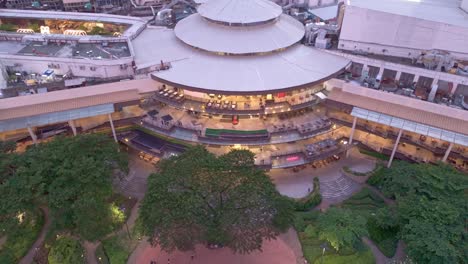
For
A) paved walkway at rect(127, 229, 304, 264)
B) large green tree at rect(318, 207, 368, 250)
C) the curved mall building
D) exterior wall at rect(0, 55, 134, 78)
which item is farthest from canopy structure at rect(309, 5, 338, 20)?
paved walkway at rect(127, 229, 304, 264)

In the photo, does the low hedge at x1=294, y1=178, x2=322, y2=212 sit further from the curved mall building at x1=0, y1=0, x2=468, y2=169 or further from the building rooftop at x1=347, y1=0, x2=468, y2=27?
the building rooftop at x1=347, y1=0, x2=468, y2=27

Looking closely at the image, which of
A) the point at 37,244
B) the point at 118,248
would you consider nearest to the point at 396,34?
the point at 118,248

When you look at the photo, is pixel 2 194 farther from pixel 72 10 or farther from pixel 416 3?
pixel 416 3

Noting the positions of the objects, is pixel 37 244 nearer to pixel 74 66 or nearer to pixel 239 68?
pixel 74 66

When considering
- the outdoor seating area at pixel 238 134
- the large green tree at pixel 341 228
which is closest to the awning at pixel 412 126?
the outdoor seating area at pixel 238 134

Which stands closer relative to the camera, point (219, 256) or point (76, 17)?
point (219, 256)

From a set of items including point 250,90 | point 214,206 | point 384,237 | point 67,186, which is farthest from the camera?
point 250,90
